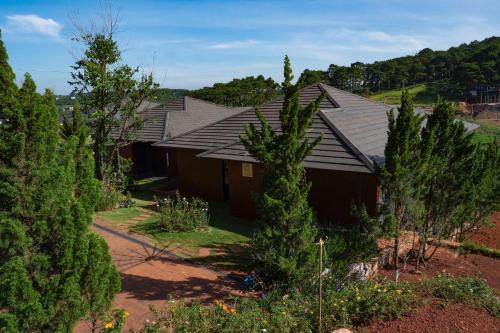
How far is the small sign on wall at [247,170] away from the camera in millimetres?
14627

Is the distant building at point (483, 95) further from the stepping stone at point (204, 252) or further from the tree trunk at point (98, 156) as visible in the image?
the stepping stone at point (204, 252)

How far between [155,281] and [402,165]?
21.7ft

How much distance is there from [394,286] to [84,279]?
5.82 meters

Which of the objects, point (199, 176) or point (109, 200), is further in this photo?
point (199, 176)

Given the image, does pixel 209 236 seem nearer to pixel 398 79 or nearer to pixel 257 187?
pixel 257 187

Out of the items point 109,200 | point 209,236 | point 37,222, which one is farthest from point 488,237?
point 37,222

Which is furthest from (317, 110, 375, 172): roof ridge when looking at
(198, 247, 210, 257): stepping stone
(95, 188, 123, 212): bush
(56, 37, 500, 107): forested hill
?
(56, 37, 500, 107): forested hill

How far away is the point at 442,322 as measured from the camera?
657 centimetres

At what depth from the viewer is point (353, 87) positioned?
91.4m

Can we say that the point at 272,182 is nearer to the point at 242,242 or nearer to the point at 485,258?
the point at 242,242

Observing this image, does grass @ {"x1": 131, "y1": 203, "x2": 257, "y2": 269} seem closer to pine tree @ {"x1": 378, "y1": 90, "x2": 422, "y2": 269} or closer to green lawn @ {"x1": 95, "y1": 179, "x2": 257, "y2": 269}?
green lawn @ {"x1": 95, "y1": 179, "x2": 257, "y2": 269}

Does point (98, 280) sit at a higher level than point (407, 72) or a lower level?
lower

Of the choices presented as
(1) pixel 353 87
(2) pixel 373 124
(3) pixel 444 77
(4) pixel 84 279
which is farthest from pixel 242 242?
(3) pixel 444 77

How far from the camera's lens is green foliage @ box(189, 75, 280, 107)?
6919cm
